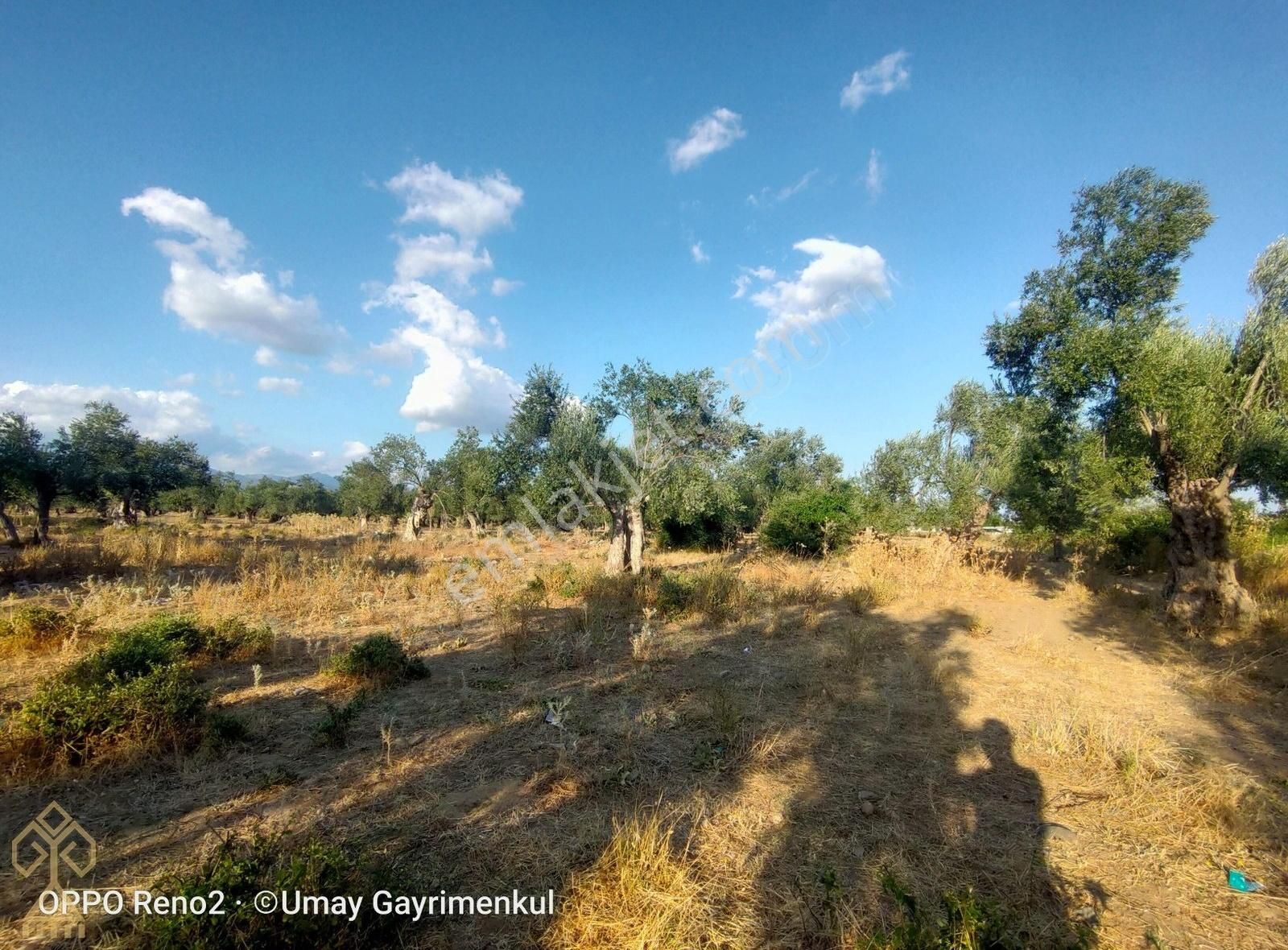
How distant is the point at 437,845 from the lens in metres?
3.28

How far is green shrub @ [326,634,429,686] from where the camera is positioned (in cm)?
611

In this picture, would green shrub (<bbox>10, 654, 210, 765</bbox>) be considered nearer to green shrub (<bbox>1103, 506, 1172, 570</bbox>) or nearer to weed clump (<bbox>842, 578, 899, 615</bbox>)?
weed clump (<bbox>842, 578, 899, 615</bbox>)

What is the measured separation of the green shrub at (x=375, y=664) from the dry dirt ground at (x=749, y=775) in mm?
203

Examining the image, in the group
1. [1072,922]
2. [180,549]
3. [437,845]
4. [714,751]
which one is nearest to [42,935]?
[437,845]

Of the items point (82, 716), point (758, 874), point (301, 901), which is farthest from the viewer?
point (82, 716)

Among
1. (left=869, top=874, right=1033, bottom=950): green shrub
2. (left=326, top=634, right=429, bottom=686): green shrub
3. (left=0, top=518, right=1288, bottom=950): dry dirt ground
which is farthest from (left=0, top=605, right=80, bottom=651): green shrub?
(left=869, top=874, right=1033, bottom=950): green shrub

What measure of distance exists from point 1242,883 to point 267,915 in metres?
5.49

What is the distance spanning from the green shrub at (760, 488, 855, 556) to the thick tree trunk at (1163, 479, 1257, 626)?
921 cm

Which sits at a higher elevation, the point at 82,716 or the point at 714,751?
the point at 82,716

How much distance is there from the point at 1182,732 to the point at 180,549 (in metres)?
19.8

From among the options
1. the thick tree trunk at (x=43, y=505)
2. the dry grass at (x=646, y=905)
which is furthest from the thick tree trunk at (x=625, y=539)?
the thick tree trunk at (x=43, y=505)

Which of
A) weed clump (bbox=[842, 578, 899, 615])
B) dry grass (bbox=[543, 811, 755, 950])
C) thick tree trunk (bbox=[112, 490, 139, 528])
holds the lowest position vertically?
dry grass (bbox=[543, 811, 755, 950])

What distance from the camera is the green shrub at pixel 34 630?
6.40m

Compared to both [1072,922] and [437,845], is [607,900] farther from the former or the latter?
[1072,922]
